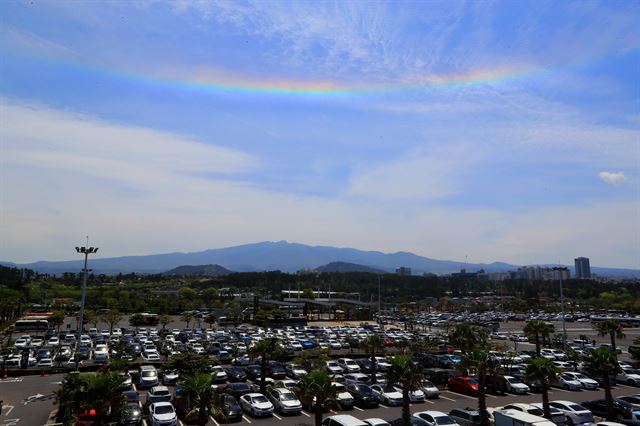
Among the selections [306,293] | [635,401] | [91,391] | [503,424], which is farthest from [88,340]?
[306,293]

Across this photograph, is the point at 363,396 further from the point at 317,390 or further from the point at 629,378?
the point at 629,378

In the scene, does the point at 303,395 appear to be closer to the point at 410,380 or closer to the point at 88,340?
the point at 410,380

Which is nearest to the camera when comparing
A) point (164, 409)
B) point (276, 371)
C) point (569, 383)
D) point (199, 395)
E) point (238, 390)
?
point (199, 395)

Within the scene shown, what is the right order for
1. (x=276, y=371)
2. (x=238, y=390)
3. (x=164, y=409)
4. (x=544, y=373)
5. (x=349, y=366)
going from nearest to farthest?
(x=544, y=373), (x=164, y=409), (x=238, y=390), (x=276, y=371), (x=349, y=366)

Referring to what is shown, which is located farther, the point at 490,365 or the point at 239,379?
the point at 239,379

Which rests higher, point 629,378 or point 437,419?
point 437,419

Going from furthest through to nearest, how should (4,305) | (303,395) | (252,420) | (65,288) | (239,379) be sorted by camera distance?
(65,288) < (4,305) < (239,379) < (252,420) < (303,395)

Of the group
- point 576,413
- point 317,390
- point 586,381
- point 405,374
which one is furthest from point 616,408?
point 317,390

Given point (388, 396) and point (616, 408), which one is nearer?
point (616, 408)
